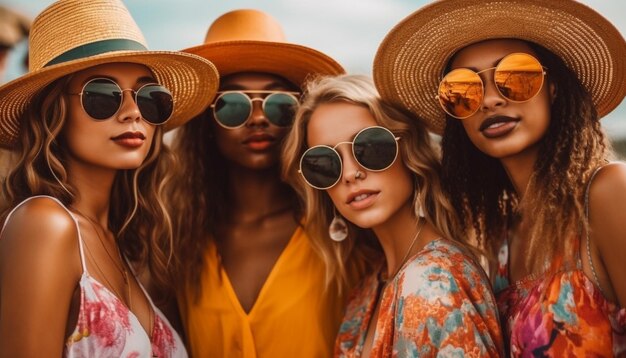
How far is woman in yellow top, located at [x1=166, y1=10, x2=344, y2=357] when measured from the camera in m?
3.25

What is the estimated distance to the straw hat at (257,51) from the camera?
139 inches

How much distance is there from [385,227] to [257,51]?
1.26 metres

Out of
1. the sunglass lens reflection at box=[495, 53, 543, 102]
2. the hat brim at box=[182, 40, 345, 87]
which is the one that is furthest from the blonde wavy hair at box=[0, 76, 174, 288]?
the sunglass lens reflection at box=[495, 53, 543, 102]

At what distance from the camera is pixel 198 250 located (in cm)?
351

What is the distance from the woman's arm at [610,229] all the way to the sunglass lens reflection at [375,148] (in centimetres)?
90

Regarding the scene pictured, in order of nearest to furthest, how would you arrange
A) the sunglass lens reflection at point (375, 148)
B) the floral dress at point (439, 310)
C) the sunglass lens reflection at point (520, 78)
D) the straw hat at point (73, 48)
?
the floral dress at point (439, 310) < the sunglass lens reflection at point (520, 78) < the straw hat at point (73, 48) < the sunglass lens reflection at point (375, 148)

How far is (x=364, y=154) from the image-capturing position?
2.88 metres

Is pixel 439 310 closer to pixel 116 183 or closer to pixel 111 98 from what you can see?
pixel 111 98

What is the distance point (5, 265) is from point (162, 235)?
1181 millimetres

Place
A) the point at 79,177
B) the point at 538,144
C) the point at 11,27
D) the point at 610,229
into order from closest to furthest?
the point at 610,229 → the point at 538,144 → the point at 79,177 → the point at 11,27

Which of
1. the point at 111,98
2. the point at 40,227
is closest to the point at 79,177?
the point at 111,98

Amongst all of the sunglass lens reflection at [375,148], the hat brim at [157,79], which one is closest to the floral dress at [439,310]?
the sunglass lens reflection at [375,148]

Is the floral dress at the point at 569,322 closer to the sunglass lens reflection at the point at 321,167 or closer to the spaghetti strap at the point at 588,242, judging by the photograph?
the spaghetti strap at the point at 588,242

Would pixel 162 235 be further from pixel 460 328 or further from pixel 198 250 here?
pixel 460 328
